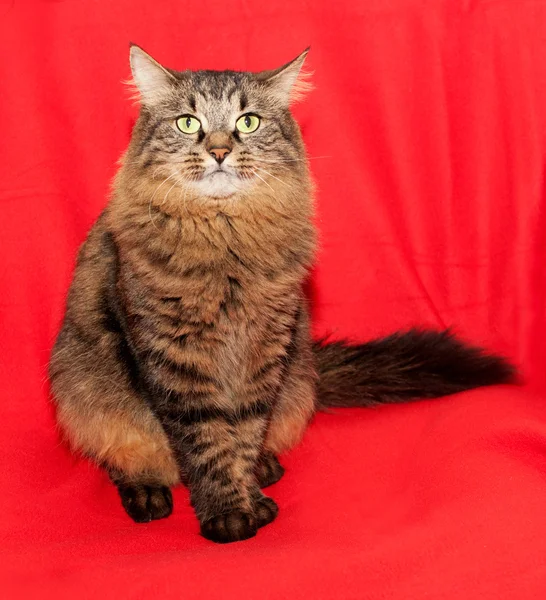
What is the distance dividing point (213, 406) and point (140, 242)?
0.47 meters

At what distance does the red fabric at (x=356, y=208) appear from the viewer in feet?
7.18

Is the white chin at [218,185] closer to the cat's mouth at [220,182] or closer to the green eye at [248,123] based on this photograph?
the cat's mouth at [220,182]

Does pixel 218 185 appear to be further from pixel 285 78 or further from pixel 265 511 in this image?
pixel 265 511

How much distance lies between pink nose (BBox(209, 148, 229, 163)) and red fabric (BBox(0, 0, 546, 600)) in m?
0.86

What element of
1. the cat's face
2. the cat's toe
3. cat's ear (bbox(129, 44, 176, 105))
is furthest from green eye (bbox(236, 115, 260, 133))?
the cat's toe

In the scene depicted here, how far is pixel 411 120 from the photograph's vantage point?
9.05 ft

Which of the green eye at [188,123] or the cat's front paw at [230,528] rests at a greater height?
the green eye at [188,123]

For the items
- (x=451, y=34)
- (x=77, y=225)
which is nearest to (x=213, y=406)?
(x=77, y=225)

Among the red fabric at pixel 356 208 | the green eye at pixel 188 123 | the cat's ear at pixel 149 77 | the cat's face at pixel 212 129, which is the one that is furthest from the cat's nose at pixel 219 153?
the red fabric at pixel 356 208

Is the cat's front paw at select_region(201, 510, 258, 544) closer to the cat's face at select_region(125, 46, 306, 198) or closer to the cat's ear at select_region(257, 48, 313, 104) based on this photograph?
the cat's face at select_region(125, 46, 306, 198)

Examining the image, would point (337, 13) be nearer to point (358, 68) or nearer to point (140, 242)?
point (358, 68)

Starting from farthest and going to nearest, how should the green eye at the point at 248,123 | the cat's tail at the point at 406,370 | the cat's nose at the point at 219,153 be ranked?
the cat's tail at the point at 406,370 → the green eye at the point at 248,123 → the cat's nose at the point at 219,153

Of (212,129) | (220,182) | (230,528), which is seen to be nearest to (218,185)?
(220,182)

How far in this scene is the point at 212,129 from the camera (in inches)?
77.9
